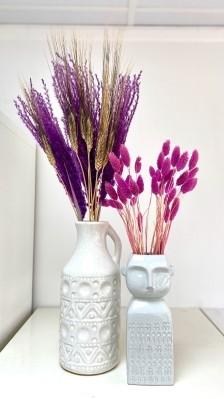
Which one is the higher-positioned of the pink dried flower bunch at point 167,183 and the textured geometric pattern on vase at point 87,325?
the pink dried flower bunch at point 167,183

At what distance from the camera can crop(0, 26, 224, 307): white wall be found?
961 mm

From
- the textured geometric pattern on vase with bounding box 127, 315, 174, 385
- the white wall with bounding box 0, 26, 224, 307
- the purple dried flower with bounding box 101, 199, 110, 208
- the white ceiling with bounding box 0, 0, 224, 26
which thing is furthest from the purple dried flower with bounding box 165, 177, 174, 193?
the white ceiling with bounding box 0, 0, 224, 26

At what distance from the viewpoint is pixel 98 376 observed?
553mm

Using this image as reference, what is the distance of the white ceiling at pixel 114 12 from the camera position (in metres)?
0.92

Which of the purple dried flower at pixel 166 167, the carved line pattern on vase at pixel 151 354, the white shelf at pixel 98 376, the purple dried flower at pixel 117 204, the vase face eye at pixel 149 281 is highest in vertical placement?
the purple dried flower at pixel 166 167

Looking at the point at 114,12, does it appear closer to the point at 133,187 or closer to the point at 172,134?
the point at 172,134

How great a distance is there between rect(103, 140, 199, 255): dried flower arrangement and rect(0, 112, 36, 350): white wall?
0.92 feet

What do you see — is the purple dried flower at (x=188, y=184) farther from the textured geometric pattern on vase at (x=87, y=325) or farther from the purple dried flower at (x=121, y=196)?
the textured geometric pattern on vase at (x=87, y=325)

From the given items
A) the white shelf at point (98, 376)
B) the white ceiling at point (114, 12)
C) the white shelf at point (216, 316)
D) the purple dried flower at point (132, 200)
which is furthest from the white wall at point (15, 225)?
the white shelf at point (216, 316)

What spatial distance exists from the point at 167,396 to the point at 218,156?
2.35 feet

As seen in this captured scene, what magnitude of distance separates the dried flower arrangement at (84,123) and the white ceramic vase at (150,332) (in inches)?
5.9

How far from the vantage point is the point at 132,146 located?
98cm

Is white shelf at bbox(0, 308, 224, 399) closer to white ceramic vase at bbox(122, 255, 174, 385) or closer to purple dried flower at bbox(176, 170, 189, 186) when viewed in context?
white ceramic vase at bbox(122, 255, 174, 385)

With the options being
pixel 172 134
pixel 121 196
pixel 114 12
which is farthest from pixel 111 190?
pixel 114 12
